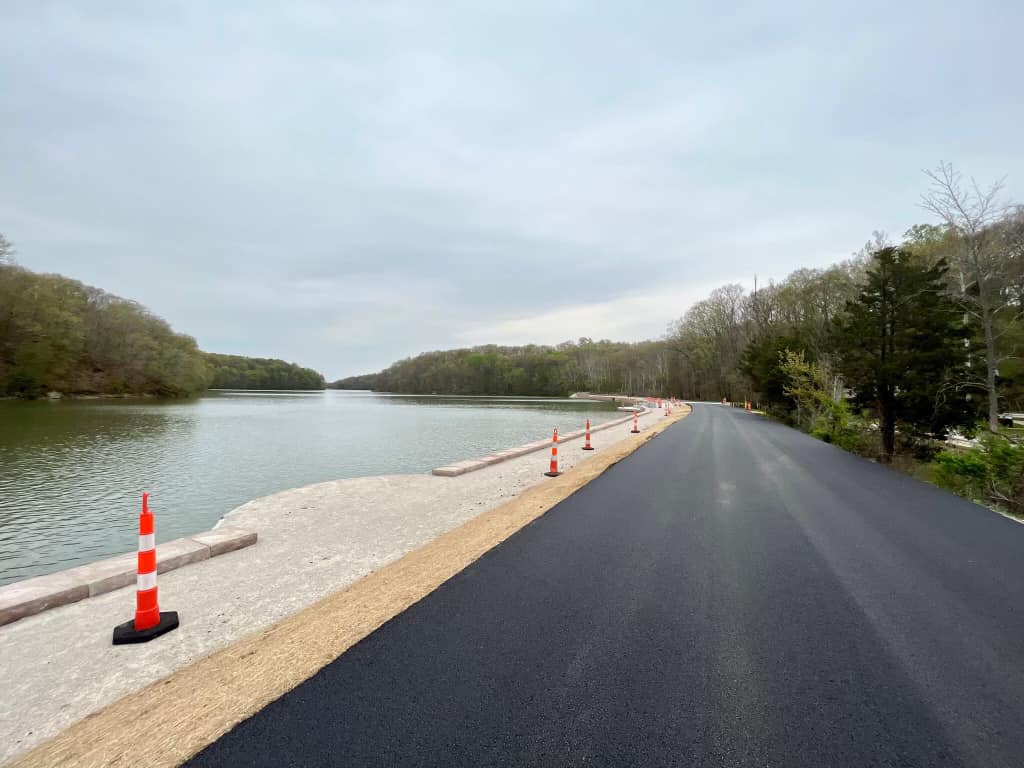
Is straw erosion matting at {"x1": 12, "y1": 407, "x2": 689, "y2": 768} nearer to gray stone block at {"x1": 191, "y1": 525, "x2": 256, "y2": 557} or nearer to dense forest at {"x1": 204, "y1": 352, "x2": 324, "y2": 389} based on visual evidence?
gray stone block at {"x1": 191, "y1": 525, "x2": 256, "y2": 557}

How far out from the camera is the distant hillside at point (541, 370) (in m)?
87.3

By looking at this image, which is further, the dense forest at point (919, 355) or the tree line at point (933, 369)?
the dense forest at point (919, 355)

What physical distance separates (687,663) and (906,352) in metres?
13.9

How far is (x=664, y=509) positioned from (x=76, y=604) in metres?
6.82

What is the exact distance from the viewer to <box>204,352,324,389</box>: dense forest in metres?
A: 144

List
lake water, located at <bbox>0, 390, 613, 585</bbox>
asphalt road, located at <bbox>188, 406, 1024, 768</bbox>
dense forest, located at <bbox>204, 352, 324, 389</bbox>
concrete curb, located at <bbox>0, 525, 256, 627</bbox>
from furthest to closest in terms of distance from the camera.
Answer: dense forest, located at <bbox>204, 352, 324, 389</bbox>, lake water, located at <bbox>0, 390, 613, 585</bbox>, concrete curb, located at <bbox>0, 525, 256, 627</bbox>, asphalt road, located at <bbox>188, 406, 1024, 768</bbox>

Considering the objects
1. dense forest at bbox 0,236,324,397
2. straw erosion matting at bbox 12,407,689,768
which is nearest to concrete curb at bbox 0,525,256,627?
straw erosion matting at bbox 12,407,689,768

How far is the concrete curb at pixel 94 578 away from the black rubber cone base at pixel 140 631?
101 centimetres

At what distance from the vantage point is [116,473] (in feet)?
40.4

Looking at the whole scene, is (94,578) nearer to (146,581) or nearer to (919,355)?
(146,581)

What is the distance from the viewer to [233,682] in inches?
112

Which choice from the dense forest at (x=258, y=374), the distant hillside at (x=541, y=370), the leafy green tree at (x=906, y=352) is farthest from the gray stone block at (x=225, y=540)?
the dense forest at (x=258, y=374)

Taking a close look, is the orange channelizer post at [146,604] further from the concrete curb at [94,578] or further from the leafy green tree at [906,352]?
the leafy green tree at [906,352]

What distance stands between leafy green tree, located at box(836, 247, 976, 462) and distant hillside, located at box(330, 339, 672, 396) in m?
63.5
